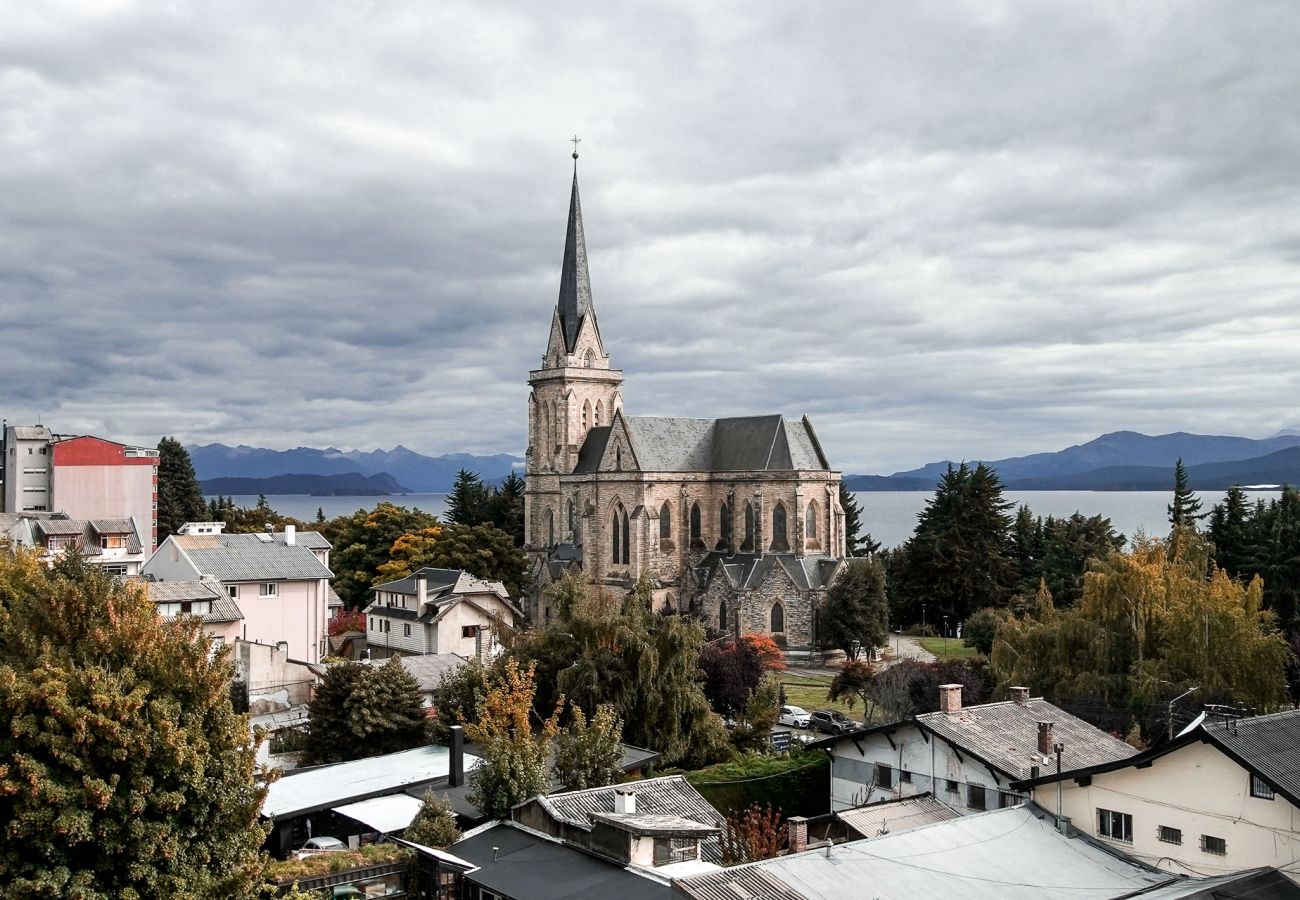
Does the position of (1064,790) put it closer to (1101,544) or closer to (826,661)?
(826,661)

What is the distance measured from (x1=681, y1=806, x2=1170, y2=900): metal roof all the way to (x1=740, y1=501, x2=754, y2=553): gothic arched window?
1959 inches

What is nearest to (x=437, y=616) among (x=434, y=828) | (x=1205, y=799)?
(x=434, y=828)

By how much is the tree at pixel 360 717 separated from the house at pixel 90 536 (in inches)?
1168

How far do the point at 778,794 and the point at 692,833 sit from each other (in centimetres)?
1069

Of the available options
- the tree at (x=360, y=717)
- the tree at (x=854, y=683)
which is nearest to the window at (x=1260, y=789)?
the tree at (x=360, y=717)

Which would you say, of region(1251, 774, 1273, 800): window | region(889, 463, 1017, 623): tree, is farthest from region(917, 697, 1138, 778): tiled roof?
region(889, 463, 1017, 623): tree

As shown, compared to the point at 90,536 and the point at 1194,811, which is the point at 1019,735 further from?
the point at 90,536

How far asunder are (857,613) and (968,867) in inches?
1693

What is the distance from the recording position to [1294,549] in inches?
2195

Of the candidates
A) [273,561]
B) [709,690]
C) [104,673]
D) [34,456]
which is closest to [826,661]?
[709,690]

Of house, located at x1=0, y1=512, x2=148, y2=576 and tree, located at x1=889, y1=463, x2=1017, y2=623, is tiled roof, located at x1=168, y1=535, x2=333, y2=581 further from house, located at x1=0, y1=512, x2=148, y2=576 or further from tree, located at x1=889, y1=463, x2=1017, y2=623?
tree, located at x1=889, y1=463, x2=1017, y2=623

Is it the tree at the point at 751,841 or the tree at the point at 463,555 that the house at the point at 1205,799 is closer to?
the tree at the point at 751,841

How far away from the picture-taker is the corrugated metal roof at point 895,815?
25.0m

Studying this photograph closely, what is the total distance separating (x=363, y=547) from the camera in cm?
8394
